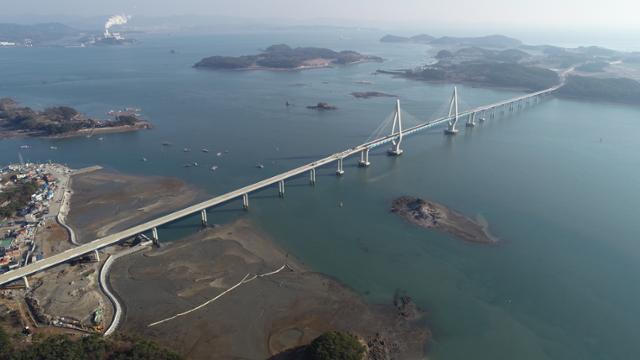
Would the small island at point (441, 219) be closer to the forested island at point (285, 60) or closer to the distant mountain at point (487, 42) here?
the forested island at point (285, 60)

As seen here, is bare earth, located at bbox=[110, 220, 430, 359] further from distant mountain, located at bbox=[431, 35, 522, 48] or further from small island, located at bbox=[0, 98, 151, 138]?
distant mountain, located at bbox=[431, 35, 522, 48]

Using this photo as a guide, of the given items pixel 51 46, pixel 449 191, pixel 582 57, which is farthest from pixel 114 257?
pixel 51 46

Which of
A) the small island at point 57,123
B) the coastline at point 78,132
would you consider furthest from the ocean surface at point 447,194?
the small island at point 57,123

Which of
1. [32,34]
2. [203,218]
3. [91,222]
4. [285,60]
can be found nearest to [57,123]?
[91,222]

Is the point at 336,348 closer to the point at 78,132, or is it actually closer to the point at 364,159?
the point at 364,159

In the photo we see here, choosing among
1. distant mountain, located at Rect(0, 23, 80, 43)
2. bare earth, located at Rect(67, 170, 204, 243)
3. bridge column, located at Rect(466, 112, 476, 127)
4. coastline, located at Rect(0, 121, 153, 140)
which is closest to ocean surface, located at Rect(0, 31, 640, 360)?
coastline, located at Rect(0, 121, 153, 140)
